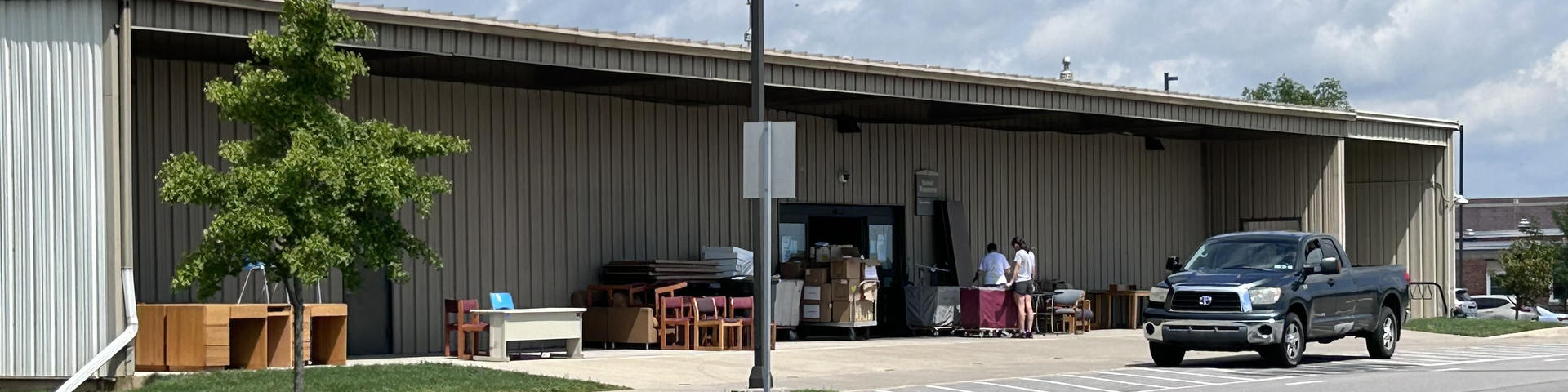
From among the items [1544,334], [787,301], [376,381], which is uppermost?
[787,301]

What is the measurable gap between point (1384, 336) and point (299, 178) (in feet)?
44.0

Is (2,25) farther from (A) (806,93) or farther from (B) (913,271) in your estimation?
(B) (913,271)

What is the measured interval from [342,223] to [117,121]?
3069 millimetres

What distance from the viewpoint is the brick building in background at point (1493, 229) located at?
7256cm

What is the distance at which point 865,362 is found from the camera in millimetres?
19891

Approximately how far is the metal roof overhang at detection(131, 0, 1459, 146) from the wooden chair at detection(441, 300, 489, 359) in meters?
2.53

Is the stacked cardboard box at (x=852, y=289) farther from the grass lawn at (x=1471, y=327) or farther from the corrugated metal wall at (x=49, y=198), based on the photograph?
the corrugated metal wall at (x=49, y=198)

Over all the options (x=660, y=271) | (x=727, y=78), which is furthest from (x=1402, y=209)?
(x=727, y=78)

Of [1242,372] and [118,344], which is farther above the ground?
[118,344]

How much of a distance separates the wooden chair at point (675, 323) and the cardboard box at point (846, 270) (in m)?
2.68

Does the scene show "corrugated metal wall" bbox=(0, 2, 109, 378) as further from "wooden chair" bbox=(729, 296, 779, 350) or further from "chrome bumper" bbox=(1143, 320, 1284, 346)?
"chrome bumper" bbox=(1143, 320, 1284, 346)

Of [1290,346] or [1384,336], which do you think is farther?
[1384,336]

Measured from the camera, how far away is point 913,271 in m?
26.4

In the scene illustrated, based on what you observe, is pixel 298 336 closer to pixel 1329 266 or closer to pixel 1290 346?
pixel 1290 346
